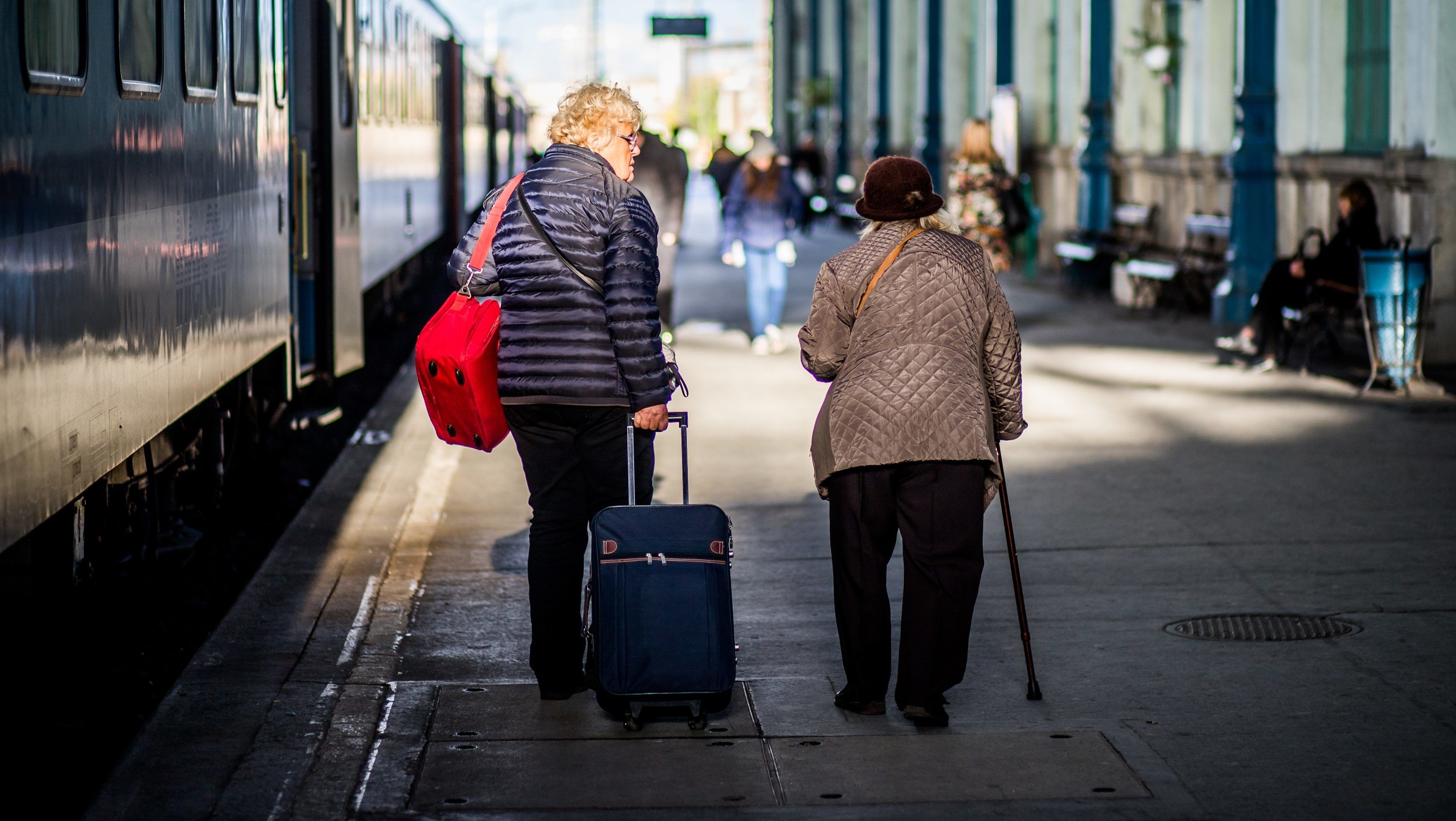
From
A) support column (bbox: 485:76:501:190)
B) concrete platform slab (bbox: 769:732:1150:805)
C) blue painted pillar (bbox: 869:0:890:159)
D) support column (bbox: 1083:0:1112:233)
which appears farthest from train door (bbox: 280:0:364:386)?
blue painted pillar (bbox: 869:0:890:159)

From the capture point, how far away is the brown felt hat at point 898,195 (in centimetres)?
531

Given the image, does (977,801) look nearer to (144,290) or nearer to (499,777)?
(499,777)

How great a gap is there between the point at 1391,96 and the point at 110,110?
11.0 meters

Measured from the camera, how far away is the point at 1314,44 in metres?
16.1

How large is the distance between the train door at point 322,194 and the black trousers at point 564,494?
4731 millimetres

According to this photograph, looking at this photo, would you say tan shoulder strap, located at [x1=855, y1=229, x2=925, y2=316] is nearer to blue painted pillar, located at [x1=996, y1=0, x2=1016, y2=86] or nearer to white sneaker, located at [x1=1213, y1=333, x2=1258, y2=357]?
white sneaker, located at [x1=1213, y1=333, x2=1258, y2=357]

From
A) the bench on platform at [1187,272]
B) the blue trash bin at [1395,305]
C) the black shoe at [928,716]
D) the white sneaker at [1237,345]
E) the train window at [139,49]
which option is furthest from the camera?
the bench on platform at [1187,272]

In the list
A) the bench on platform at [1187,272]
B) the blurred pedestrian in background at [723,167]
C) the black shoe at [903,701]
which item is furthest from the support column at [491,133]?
the black shoe at [903,701]

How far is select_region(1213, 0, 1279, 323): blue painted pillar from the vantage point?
52.9 ft

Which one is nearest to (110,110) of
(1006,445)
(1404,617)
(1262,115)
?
(1404,617)

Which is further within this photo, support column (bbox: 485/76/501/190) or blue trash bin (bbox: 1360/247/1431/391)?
support column (bbox: 485/76/501/190)

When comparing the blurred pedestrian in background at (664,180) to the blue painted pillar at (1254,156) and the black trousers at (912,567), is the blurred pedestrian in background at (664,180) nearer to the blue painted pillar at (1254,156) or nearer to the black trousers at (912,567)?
the blue painted pillar at (1254,156)

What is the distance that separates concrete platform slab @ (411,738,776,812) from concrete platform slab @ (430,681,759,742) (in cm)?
6

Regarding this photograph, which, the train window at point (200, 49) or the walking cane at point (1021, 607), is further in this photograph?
the train window at point (200, 49)
